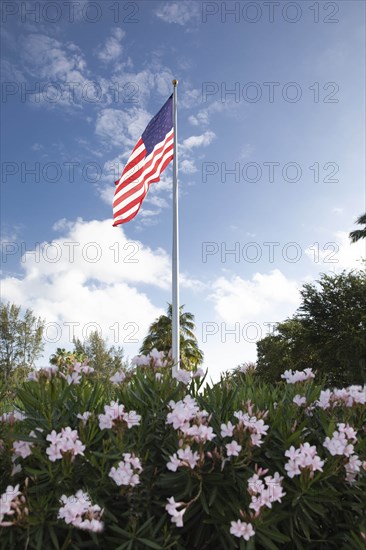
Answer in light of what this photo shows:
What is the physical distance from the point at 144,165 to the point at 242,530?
1111 centimetres

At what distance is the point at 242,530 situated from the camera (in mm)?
2691

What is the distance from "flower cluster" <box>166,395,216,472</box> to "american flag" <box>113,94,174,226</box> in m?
9.62

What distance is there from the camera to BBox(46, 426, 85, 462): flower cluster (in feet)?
9.09

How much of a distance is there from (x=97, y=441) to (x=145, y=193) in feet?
32.7

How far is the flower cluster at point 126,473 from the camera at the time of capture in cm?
274

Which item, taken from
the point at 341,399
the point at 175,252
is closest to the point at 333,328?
the point at 175,252

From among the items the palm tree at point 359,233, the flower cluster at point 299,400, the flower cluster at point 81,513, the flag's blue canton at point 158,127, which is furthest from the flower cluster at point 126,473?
the palm tree at point 359,233

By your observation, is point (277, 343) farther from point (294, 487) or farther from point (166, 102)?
point (294, 487)

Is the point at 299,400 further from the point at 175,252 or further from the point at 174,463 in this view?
the point at 175,252

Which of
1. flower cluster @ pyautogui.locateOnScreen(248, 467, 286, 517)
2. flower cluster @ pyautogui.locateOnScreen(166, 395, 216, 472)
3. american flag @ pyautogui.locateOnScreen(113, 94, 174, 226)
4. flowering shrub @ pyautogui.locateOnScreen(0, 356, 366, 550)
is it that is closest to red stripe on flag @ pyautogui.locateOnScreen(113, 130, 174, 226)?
american flag @ pyautogui.locateOnScreen(113, 94, 174, 226)

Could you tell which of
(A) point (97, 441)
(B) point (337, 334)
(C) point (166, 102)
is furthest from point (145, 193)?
(B) point (337, 334)

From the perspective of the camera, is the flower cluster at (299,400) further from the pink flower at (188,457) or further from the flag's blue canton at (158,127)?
the flag's blue canton at (158,127)

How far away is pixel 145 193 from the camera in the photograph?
12547 mm

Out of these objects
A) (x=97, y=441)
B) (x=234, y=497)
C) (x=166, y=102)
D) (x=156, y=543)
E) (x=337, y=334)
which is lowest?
(x=156, y=543)
